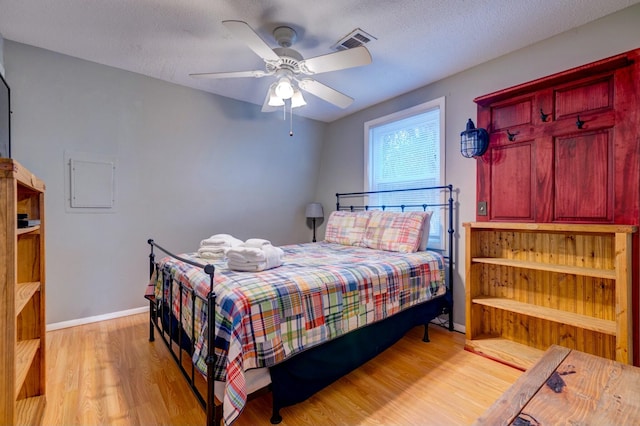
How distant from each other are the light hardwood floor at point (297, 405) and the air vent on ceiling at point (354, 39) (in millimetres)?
2549

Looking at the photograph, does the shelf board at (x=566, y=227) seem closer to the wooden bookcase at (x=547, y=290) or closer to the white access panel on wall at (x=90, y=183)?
the wooden bookcase at (x=547, y=290)

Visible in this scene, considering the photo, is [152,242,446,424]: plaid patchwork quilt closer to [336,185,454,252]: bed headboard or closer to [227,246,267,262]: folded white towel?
[227,246,267,262]: folded white towel

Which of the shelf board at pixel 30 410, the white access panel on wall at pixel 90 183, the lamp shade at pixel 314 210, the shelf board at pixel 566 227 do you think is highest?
the white access panel on wall at pixel 90 183

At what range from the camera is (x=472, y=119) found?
278 cm

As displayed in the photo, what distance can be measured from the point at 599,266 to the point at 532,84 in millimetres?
1399

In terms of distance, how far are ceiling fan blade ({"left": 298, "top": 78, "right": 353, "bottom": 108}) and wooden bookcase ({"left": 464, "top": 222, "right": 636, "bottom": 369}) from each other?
1546 millimetres

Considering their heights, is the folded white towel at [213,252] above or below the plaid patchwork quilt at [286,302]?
above

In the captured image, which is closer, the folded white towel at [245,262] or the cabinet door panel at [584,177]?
the folded white towel at [245,262]

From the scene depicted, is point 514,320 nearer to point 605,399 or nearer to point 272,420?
point 605,399

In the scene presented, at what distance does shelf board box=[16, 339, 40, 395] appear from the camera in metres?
1.36

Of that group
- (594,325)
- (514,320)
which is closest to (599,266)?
(594,325)

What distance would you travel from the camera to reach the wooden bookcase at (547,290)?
5.98 ft

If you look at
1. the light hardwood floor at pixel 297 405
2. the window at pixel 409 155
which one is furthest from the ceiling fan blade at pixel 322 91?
the light hardwood floor at pixel 297 405

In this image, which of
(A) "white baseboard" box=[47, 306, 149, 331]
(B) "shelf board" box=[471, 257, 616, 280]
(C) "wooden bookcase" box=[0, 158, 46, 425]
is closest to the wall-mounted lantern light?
(B) "shelf board" box=[471, 257, 616, 280]
